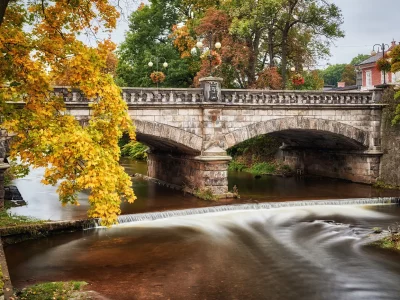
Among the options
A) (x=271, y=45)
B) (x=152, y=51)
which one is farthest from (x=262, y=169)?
(x=152, y=51)

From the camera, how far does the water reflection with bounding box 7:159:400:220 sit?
17.5m

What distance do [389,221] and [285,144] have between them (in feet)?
47.5

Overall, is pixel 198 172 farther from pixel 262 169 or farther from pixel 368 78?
pixel 368 78

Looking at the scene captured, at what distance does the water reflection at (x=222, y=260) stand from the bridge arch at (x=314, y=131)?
4744 millimetres

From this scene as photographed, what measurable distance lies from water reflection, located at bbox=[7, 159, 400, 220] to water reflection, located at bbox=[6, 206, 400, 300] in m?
2.69

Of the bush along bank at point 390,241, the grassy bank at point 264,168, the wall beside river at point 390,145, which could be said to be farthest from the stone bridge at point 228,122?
the bush along bank at point 390,241

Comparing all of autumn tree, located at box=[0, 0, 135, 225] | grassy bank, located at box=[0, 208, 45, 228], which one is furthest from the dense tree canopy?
autumn tree, located at box=[0, 0, 135, 225]

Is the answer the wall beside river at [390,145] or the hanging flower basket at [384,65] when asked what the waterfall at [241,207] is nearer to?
the wall beside river at [390,145]

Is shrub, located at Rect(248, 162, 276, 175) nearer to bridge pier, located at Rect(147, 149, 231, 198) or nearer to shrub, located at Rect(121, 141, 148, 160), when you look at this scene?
bridge pier, located at Rect(147, 149, 231, 198)

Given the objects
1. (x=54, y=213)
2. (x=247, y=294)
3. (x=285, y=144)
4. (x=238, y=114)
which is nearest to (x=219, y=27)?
(x=285, y=144)

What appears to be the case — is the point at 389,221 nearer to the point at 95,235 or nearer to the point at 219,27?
the point at 95,235

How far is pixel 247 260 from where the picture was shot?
11477 millimetres

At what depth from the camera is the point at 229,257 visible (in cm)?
1175

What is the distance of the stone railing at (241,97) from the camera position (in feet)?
58.2
